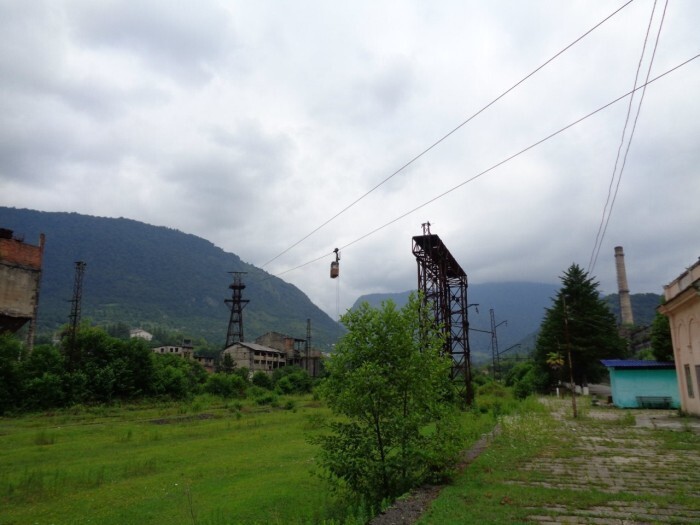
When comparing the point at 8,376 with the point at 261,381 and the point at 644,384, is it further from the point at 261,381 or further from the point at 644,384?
the point at 644,384

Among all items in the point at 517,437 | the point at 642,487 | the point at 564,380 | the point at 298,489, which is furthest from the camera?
the point at 564,380

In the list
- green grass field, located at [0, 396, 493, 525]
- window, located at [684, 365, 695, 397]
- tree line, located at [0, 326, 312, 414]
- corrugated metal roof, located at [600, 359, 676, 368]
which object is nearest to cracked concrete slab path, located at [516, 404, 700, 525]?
green grass field, located at [0, 396, 493, 525]

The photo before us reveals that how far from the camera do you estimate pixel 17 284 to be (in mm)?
42344

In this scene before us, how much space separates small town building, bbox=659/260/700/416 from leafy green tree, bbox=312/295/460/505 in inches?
628

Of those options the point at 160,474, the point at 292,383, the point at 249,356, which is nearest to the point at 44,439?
the point at 160,474

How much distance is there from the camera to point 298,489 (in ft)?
38.5

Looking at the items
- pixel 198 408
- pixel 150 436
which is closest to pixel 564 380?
pixel 198 408

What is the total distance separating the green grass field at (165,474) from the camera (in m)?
Result: 10.1

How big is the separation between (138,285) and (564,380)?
186118mm

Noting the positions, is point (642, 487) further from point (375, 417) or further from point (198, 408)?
point (198, 408)

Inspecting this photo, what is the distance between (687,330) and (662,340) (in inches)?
690

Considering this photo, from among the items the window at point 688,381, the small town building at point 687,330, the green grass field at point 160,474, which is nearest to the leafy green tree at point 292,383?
the green grass field at point 160,474

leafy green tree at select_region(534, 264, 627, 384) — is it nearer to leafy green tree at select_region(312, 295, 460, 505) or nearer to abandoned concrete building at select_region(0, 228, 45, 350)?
leafy green tree at select_region(312, 295, 460, 505)

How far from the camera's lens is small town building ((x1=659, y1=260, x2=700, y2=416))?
67.9 ft
